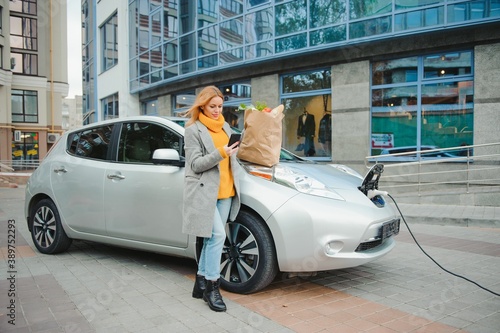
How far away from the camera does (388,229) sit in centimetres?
392

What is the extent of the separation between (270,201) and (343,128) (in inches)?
322

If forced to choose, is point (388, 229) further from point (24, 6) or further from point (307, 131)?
point (24, 6)

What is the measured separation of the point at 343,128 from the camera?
11.4 m

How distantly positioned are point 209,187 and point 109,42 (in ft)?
67.8

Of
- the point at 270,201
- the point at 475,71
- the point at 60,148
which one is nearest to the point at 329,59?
the point at 475,71

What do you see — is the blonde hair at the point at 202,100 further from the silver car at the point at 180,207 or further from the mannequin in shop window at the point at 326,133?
the mannequin in shop window at the point at 326,133

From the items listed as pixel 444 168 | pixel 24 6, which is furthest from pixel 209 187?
pixel 24 6

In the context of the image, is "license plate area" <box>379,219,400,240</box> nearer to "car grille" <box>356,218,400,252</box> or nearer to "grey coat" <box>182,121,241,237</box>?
"car grille" <box>356,218,400,252</box>

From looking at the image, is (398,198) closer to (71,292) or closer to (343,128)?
(343,128)

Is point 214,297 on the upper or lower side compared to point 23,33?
lower

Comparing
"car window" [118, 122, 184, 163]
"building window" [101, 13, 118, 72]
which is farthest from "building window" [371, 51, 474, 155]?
"building window" [101, 13, 118, 72]

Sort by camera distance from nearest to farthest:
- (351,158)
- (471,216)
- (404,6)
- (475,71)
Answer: (471,216), (475,71), (404,6), (351,158)

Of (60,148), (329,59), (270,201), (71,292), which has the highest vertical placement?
(329,59)

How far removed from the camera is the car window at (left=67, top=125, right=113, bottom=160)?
4.98 m
